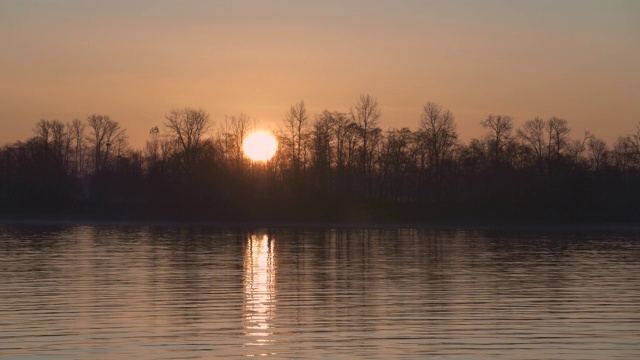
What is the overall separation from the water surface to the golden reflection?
0.18 feet

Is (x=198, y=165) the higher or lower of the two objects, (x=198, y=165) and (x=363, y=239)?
the higher

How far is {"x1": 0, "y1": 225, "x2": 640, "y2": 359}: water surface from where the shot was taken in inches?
896

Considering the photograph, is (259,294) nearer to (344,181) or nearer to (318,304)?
(318,304)

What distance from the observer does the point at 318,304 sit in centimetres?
3094

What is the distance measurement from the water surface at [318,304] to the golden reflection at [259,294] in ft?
0.18

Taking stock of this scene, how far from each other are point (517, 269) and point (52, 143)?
11092 centimetres

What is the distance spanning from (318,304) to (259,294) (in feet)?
12.1

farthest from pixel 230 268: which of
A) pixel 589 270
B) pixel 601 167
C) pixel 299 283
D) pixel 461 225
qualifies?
pixel 601 167

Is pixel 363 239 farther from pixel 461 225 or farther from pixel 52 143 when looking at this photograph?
pixel 52 143

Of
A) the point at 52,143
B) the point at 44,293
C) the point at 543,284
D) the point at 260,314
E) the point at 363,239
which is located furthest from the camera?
the point at 52,143

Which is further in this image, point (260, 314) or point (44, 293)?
point (44, 293)

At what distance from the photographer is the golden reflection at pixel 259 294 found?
25.1 metres

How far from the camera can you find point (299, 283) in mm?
37875

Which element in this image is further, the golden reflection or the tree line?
the tree line
